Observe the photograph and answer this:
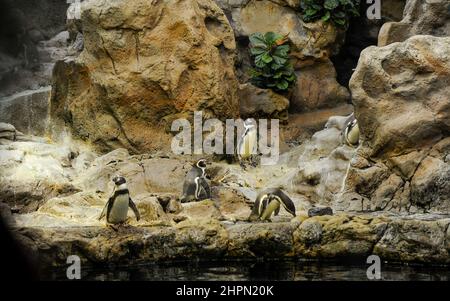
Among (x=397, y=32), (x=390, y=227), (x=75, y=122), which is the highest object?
(x=397, y=32)

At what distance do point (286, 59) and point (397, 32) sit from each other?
276 centimetres

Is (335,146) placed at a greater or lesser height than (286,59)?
lesser

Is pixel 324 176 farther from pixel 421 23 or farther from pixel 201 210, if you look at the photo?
pixel 421 23

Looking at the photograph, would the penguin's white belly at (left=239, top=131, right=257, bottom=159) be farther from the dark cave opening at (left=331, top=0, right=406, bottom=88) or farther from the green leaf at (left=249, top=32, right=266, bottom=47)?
the dark cave opening at (left=331, top=0, right=406, bottom=88)

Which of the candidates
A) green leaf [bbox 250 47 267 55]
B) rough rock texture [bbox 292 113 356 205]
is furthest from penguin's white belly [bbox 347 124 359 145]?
green leaf [bbox 250 47 267 55]

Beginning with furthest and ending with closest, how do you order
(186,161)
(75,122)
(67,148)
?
(75,122) → (67,148) → (186,161)

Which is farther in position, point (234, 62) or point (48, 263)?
point (234, 62)

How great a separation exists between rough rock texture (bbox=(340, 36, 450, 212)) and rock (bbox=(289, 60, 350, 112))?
4216 mm

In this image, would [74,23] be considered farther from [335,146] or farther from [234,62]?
[335,146]

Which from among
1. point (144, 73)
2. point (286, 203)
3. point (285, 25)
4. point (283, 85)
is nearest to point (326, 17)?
point (285, 25)

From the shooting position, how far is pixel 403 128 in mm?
9234

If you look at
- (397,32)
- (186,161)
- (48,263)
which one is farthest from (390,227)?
(397,32)

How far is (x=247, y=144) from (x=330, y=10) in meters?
3.97
